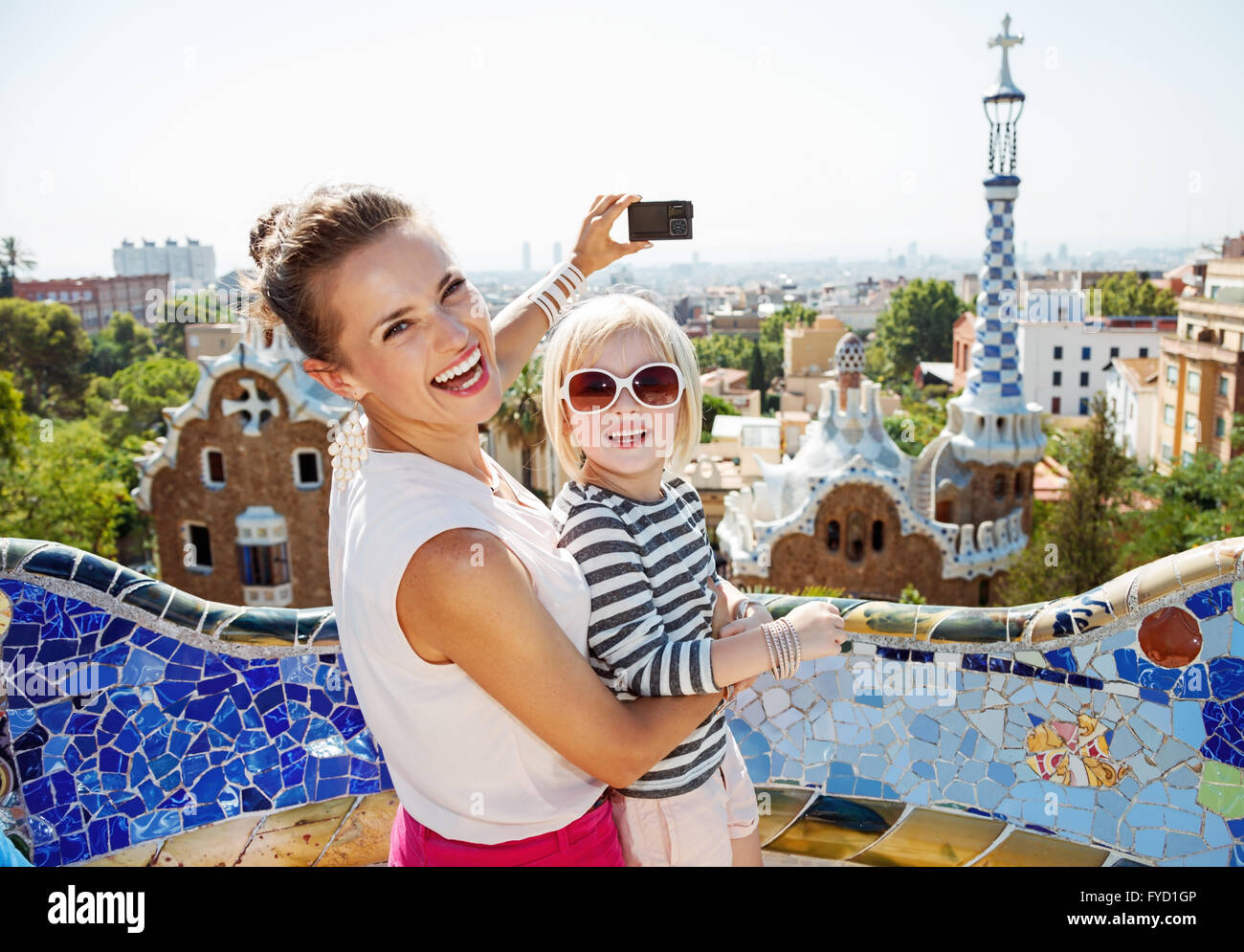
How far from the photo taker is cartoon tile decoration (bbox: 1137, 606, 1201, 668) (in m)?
2.79

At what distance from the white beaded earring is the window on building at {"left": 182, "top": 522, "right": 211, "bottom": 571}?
47.5 ft

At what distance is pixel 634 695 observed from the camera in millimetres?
2016

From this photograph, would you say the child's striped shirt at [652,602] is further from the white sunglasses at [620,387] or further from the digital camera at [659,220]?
the digital camera at [659,220]

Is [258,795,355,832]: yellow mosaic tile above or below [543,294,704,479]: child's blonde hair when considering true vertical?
below

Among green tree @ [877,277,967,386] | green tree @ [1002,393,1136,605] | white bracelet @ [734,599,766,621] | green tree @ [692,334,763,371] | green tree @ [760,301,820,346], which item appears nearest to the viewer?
white bracelet @ [734,599,766,621]

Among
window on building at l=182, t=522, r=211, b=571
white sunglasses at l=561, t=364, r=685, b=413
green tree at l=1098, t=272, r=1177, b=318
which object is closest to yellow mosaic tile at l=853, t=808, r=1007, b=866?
white sunglasses at l=561, t=364, r=685, b=413

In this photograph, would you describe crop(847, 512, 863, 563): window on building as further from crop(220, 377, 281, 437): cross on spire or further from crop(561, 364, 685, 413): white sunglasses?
crop(561, 364, 685, 413): white sunglasses

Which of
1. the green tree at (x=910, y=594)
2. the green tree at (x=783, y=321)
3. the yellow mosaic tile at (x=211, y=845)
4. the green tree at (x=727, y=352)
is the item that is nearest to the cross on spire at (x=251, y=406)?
the green tree at (x=910, y=594)

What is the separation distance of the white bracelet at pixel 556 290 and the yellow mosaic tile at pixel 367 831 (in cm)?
154

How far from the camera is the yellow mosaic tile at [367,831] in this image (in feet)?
10.5

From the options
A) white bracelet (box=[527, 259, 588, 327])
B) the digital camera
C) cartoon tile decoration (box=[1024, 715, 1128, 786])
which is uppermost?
the digital camera

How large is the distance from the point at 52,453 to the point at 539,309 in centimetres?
2329
